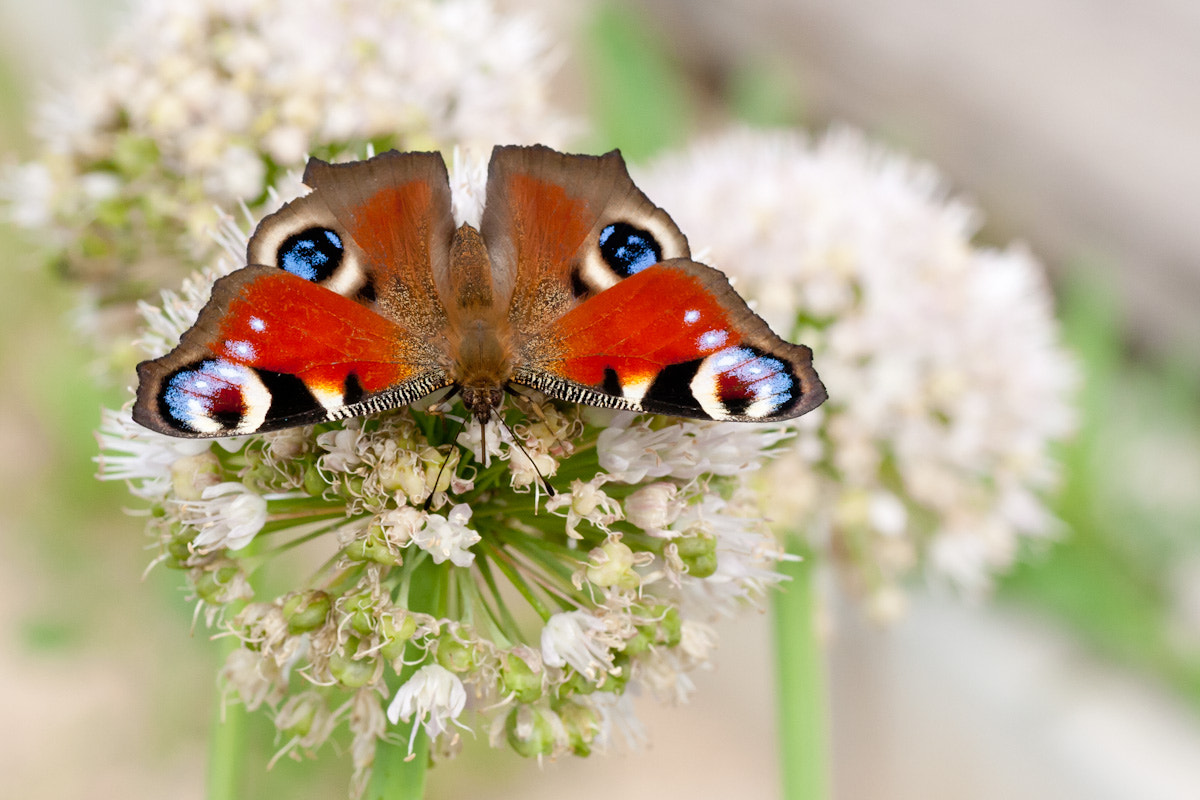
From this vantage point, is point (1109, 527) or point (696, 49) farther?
point (696, 49)

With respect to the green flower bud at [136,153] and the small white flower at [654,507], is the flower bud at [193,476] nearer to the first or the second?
the small white flower at [654,507]

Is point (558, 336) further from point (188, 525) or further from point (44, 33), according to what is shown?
point (44, 33)

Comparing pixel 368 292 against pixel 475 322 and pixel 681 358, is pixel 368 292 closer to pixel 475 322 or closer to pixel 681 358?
pixel 475 322

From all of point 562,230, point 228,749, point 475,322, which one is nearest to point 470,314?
point 475,322

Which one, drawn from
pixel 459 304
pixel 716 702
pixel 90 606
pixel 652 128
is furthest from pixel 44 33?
pixel 459 304

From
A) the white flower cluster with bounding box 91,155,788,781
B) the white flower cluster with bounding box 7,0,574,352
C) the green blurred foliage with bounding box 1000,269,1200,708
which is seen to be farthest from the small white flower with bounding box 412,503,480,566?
the green blurred foliage with bounding box 1000,269,1200,708

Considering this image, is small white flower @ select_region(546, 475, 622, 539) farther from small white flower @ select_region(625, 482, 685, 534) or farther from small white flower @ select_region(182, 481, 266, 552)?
small white flower @ select_region(182, 481, 266, 552)

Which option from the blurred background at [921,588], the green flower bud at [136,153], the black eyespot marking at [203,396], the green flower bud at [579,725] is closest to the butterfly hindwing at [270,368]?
the black eyespot marking at [203,396]
